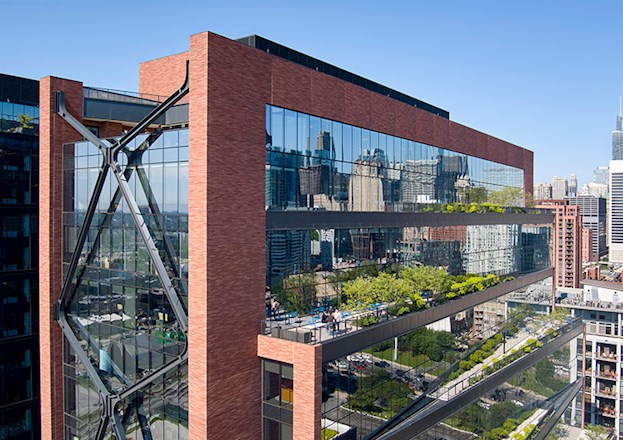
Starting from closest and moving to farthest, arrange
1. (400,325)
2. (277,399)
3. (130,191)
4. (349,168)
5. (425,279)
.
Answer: (277,399), (130,191), (400,325), (349,168), (425,279)

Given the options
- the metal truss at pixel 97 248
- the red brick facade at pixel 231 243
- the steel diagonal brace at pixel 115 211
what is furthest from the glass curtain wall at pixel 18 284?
the red brick facade at pixel 231 243

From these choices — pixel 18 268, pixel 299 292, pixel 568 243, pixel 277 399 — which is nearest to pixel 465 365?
pixel 299 292

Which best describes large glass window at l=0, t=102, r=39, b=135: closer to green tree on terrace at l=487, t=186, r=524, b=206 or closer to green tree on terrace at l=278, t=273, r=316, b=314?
green tree on terrace at l=278, t=273, r=316, b=314

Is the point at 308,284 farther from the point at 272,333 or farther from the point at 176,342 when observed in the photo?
the point at 176,342

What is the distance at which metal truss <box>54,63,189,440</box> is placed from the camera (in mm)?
21531

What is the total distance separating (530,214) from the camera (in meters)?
50.8

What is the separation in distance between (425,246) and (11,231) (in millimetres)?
26851

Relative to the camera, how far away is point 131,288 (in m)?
23.8

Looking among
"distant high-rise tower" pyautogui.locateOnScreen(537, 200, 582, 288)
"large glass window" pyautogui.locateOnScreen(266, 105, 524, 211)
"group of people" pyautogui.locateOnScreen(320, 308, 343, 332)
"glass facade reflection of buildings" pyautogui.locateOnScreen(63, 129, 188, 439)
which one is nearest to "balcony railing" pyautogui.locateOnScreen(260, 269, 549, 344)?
"group of people" pyautogui.locateOnScreen(320, 308, 343, 332)

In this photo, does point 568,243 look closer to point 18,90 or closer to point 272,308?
point 272,308

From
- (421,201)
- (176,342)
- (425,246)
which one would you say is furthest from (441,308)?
(176,342)

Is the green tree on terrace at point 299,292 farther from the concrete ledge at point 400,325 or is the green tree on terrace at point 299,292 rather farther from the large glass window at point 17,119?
the large glass window at point 17,119

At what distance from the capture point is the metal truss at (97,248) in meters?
21.5

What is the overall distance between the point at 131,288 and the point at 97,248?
334 centimetres
